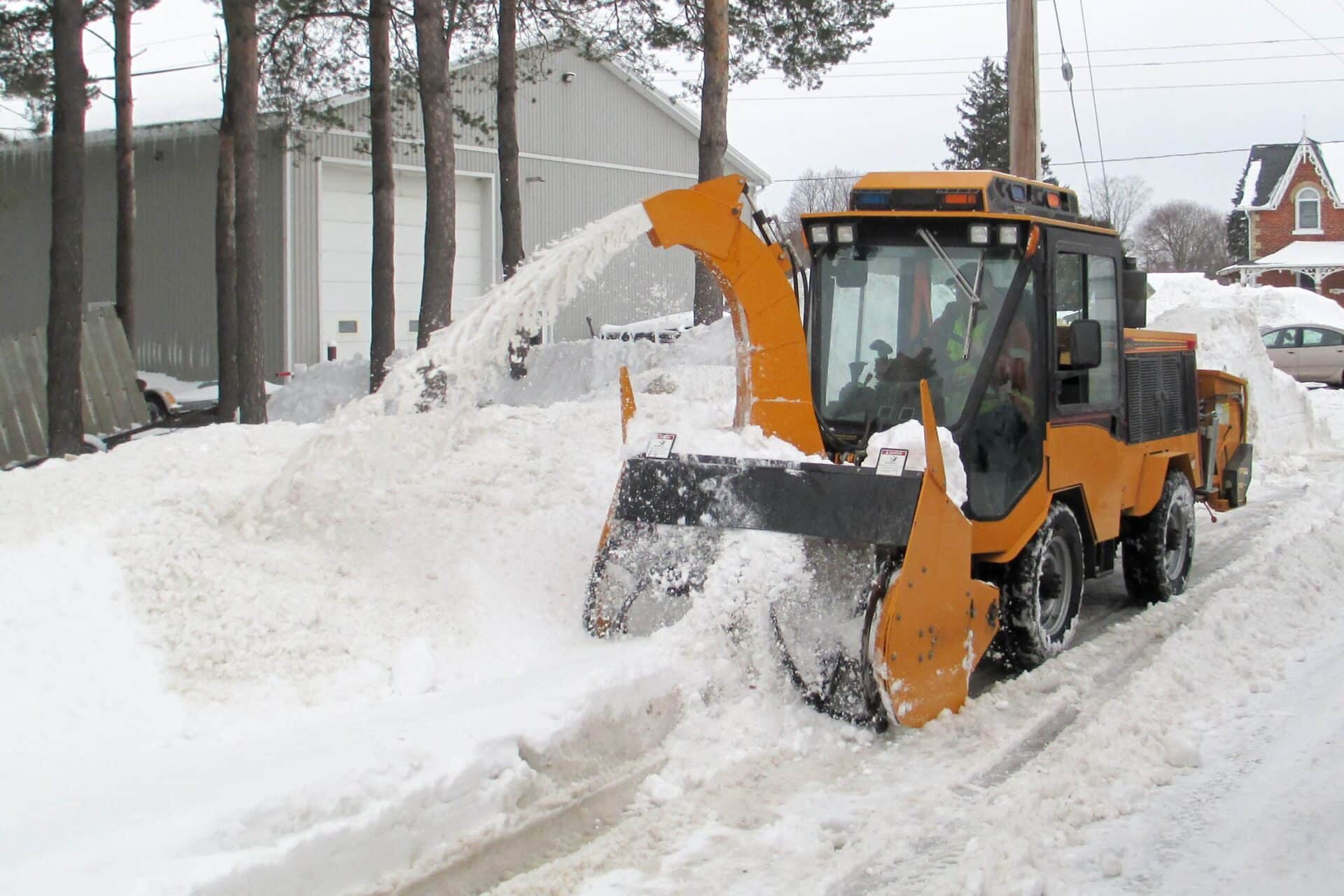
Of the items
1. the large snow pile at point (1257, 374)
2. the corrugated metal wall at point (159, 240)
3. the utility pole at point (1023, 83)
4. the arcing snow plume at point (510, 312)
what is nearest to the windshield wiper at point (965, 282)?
the arcing snow plume at point (510, 312)

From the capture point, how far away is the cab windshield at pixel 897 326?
609 cm

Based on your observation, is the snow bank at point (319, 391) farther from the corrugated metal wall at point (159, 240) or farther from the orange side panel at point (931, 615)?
the orange side panel at point (931, 615)

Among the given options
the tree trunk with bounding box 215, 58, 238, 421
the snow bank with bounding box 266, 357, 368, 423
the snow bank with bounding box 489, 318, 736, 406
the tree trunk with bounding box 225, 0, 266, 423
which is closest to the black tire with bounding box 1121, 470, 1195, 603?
the snow bank with bounding box 489, 318, 736, 406

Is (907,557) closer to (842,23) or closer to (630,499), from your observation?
(630,499)

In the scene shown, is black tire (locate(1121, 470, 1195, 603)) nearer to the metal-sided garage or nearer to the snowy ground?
the snowy ground

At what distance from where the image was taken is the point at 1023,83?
13359mm

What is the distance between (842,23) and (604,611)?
13262 mm

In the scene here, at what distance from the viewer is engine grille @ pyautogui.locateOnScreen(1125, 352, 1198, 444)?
7422 millimetres

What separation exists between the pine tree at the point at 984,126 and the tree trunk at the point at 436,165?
31130mm

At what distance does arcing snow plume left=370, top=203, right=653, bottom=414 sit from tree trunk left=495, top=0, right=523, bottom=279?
10726 mm

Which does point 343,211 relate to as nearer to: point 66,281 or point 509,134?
point 509,134

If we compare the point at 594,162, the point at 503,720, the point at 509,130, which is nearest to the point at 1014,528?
the point at 503,720

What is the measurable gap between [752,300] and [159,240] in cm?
2153

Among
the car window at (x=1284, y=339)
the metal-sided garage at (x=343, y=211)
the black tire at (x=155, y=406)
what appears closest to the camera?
the black tire at (x=155, y=406)
